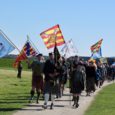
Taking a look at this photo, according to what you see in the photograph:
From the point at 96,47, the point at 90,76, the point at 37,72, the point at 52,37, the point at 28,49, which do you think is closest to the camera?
the point at 37,72

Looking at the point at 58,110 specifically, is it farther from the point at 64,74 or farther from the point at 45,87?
the point at 64,74

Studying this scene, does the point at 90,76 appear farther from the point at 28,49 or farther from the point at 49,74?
the point at 49,74

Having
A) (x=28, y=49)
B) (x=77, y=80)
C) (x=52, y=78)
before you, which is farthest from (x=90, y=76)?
(x=52, y=78)

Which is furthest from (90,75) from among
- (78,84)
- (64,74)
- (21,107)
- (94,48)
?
(94,48)

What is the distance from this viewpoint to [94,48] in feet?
146

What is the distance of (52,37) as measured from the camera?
25031mm

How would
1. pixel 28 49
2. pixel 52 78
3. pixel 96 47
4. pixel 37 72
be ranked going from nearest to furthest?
1. pixel 52 78
2. pixel 37 72
3. pixel 28 49
4. pixel 96 47

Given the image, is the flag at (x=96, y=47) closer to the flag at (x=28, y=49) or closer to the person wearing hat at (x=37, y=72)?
the flag at (x=28, y=49)

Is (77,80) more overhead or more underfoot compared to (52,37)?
more underfoot

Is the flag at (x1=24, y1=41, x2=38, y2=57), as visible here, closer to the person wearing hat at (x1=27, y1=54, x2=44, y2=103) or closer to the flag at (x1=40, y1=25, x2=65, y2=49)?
the flag at (x1=40, y1=25, x2=65, y2=49)

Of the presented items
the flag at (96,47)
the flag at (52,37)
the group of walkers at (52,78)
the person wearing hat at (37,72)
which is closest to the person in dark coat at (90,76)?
the group of walkers at (52,78)

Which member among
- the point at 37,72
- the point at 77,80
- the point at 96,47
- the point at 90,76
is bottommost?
the point at 77,80

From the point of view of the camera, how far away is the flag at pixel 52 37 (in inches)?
958

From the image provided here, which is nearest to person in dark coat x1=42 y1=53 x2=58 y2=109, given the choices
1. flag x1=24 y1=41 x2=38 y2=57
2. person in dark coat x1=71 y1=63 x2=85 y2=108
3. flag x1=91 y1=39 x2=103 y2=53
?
person in dark coat x1=71 y1=63 x2=85 y2=108
